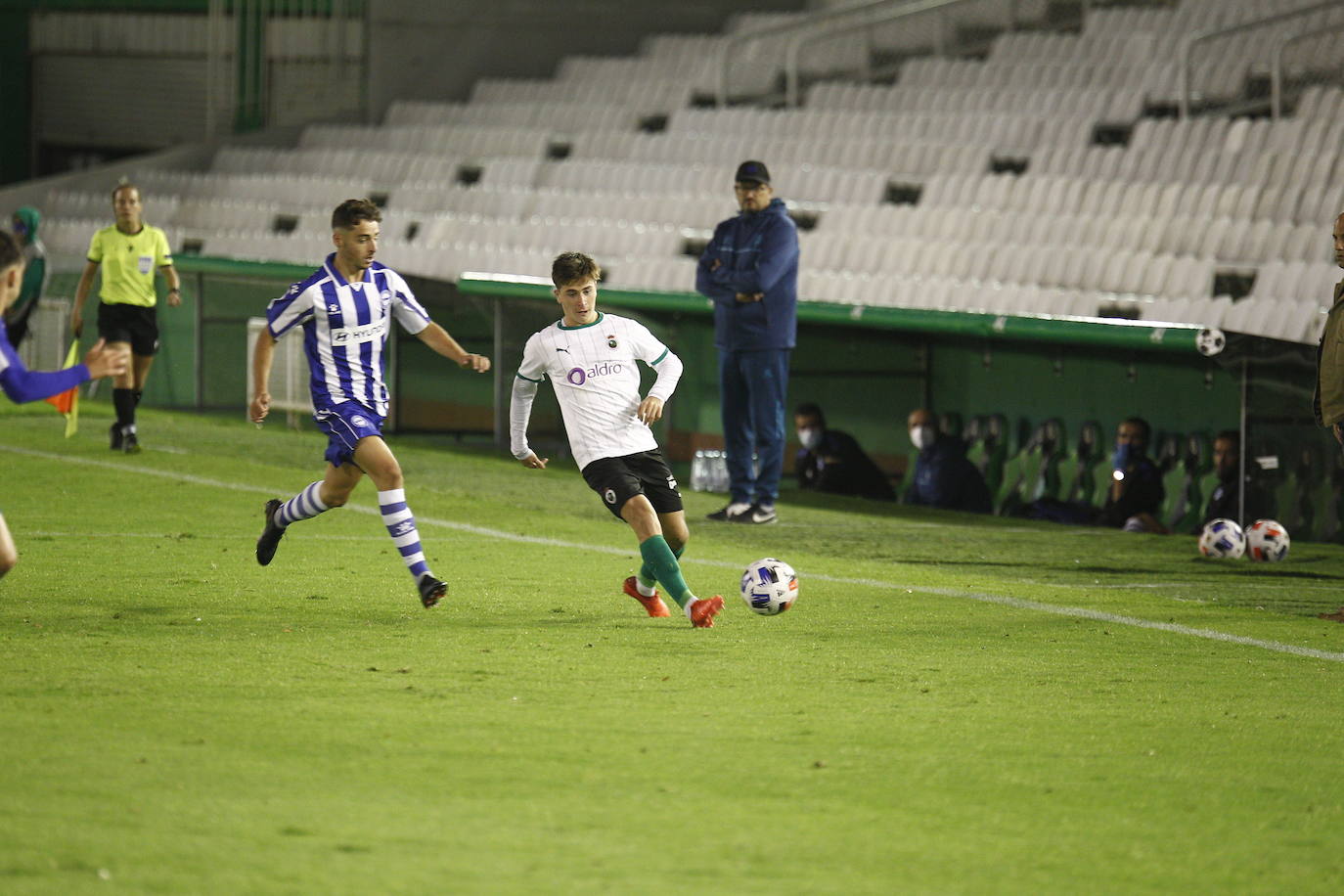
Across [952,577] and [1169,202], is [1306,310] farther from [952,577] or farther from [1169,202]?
[952,577]

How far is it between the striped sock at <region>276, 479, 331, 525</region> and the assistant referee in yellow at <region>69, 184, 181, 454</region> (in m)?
5.30

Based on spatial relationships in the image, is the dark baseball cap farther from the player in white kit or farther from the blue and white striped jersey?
the blue and white striped jersey

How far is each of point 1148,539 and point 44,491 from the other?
262 inches

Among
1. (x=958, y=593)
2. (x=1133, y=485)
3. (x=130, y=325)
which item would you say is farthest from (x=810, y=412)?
(x=958, y=593)

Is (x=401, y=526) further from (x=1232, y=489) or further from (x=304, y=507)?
(x=1232, y=489)

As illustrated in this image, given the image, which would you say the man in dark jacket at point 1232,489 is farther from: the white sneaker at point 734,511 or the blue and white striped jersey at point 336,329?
the blue and white striped jersey at point 336,329

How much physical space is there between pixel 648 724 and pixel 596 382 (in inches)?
84.2

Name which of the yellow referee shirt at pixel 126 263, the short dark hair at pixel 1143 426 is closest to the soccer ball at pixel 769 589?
the short dark hair at pixel 1143 426

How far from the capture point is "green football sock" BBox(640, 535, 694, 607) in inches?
277

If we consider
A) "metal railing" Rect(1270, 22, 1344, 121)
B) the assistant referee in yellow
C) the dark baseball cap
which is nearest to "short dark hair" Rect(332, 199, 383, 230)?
the dark baseball cap

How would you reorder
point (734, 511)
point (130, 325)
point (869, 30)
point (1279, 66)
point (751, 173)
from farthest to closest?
point (869, 30) → point (1279, 66) → point (130, 325) → point (734, 511) → point (751, 173)

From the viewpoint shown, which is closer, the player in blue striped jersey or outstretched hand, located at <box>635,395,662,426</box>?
outstretched hand, located at <box>635,395,662,426</box>

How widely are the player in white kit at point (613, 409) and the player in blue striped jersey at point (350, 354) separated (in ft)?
1.26

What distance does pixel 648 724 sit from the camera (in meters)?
5.43
